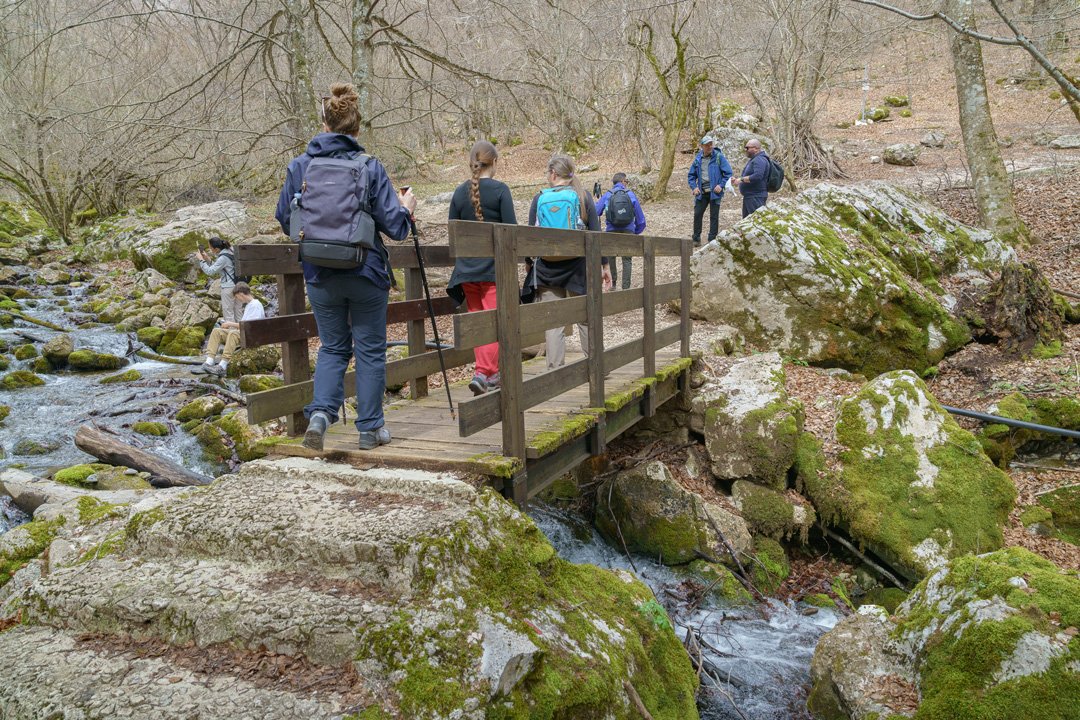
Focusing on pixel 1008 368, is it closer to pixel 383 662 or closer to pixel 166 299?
pixel 383 662

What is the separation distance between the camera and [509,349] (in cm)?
402

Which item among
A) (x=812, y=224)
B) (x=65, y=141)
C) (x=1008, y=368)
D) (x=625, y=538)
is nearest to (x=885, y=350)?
(x=1008, y=368)

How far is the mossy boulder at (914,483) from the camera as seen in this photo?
5.92 m

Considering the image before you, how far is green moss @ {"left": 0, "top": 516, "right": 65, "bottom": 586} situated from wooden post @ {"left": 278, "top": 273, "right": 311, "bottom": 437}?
1727 millimetres

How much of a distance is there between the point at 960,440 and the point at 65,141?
18526mm

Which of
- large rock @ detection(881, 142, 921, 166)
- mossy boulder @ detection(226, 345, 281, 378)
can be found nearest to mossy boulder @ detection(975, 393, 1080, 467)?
mossy boulder @ detection(226, 345, 281, 378)

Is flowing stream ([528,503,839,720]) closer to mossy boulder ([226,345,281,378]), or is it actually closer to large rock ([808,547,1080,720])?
large rock ([808,547,1080,720])

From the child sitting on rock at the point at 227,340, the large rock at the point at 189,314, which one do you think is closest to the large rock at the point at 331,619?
the child sitting on rock at the point at 227,340

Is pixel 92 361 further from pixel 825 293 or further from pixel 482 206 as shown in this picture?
pixel 825 293

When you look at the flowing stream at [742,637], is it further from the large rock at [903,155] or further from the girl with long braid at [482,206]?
the large rock at [903,155]

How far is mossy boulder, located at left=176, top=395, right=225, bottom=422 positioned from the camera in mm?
8641

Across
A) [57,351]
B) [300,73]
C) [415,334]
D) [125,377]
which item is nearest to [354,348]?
[415,334]

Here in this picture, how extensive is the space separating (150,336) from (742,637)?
37.4 feet

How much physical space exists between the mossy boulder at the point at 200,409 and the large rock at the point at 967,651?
7562 mm
